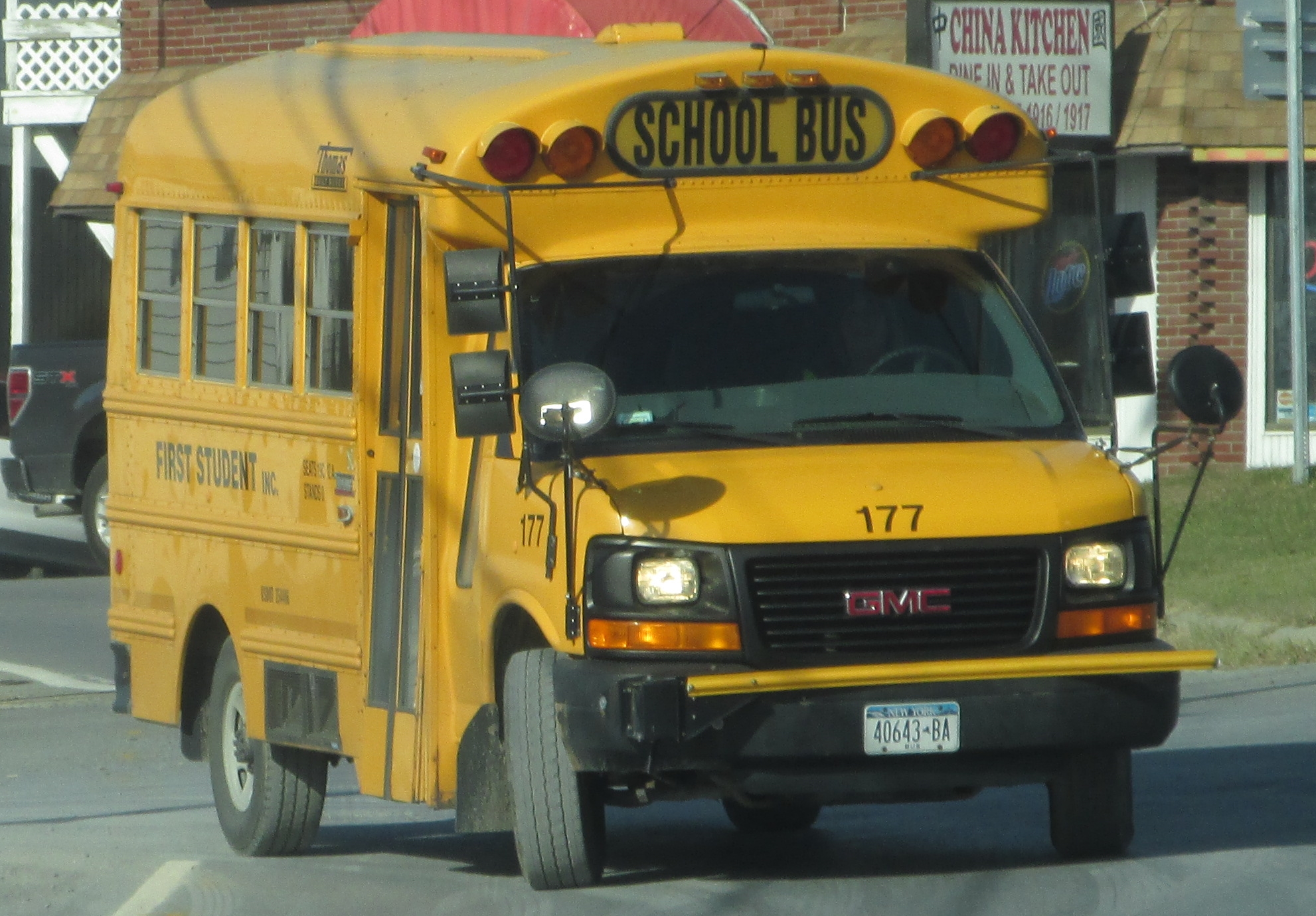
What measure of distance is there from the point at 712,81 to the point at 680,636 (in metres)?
1.85

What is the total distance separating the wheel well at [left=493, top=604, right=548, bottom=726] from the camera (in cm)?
740

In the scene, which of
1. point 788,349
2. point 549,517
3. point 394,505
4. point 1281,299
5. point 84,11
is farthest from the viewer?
point 84,11

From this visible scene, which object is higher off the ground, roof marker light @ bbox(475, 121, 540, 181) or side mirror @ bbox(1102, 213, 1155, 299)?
roof marker light @ bbox(475, 121, 540, 181)

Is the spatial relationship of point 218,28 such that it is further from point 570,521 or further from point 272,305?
point 570,521

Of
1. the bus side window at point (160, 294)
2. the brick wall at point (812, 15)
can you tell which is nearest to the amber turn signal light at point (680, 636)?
the bus side window at point (160, 294)

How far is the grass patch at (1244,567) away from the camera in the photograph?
44.1ft

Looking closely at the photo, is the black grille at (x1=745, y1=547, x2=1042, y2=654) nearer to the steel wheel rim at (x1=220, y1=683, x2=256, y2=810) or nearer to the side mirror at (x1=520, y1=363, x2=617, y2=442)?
the side mirror at (x1=520, y1=363, x2=617, y2=442)

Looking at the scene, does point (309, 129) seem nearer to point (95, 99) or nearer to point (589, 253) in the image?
point (589, 253)

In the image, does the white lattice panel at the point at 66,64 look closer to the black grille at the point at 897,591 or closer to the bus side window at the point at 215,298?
the bus side window at the point at 215,298

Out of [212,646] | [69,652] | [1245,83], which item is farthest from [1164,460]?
[212,646]

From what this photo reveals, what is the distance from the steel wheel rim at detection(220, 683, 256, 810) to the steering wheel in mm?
2784

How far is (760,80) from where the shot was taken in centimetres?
769

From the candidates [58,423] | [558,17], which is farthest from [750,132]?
[58,423]

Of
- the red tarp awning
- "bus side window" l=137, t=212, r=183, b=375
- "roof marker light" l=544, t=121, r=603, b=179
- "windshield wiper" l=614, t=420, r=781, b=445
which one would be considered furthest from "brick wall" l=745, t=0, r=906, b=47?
"windshield wiper" l=614, t=420, r=781, b=445
